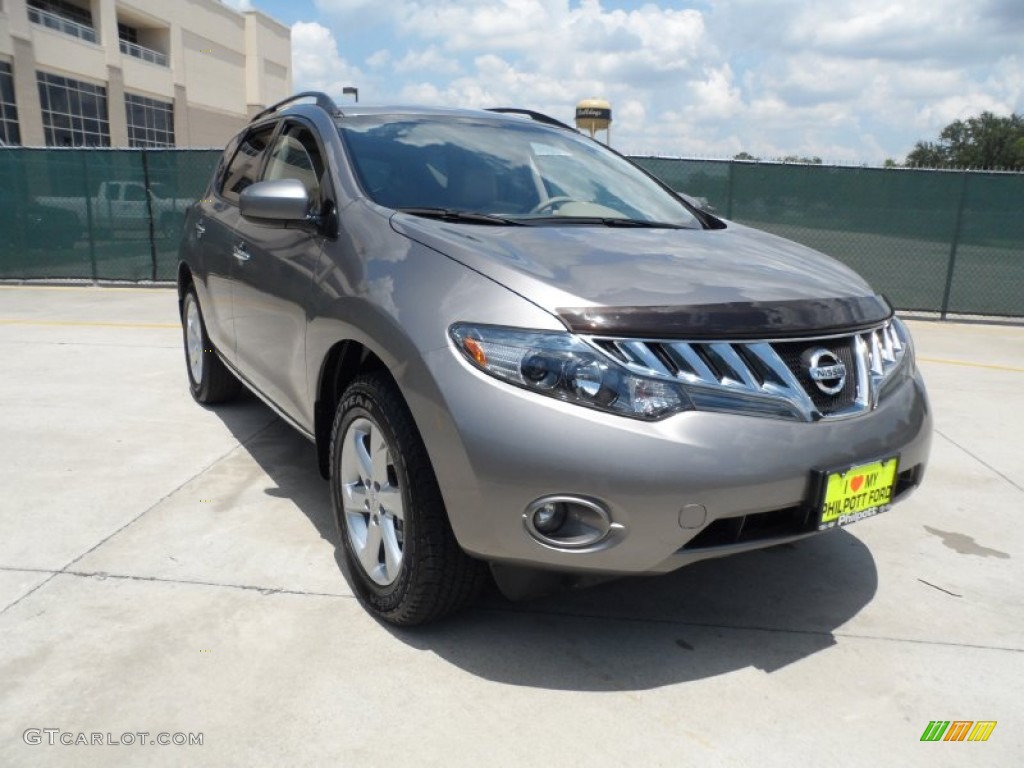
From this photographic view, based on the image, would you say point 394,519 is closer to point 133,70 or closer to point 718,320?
point 718,320

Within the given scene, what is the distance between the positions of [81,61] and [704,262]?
140 ft

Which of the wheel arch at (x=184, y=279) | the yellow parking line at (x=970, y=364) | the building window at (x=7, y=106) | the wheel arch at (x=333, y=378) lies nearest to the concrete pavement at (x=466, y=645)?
the wheel arch at (x=333, y=378)

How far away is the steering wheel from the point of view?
3.22m

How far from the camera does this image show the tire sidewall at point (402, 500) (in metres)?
2.43

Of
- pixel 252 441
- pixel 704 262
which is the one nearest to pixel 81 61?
pixel 252 441

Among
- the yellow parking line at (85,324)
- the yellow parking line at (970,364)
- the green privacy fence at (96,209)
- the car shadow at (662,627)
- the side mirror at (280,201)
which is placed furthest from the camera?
the green privacy fence at (96,209)

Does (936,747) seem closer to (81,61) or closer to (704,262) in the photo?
(704,262)

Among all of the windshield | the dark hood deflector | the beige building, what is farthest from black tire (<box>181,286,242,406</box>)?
the beige building

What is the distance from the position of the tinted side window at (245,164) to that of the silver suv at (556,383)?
1080 millimetres

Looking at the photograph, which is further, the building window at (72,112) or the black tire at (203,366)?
the building window at (72,112)

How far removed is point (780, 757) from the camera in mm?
2133

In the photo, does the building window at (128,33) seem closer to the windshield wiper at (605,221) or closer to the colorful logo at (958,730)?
the windshield wiper at (605,221)

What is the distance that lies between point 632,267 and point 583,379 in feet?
1.66

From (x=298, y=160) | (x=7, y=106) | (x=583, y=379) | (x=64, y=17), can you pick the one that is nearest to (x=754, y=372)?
(x=583, y=379)
